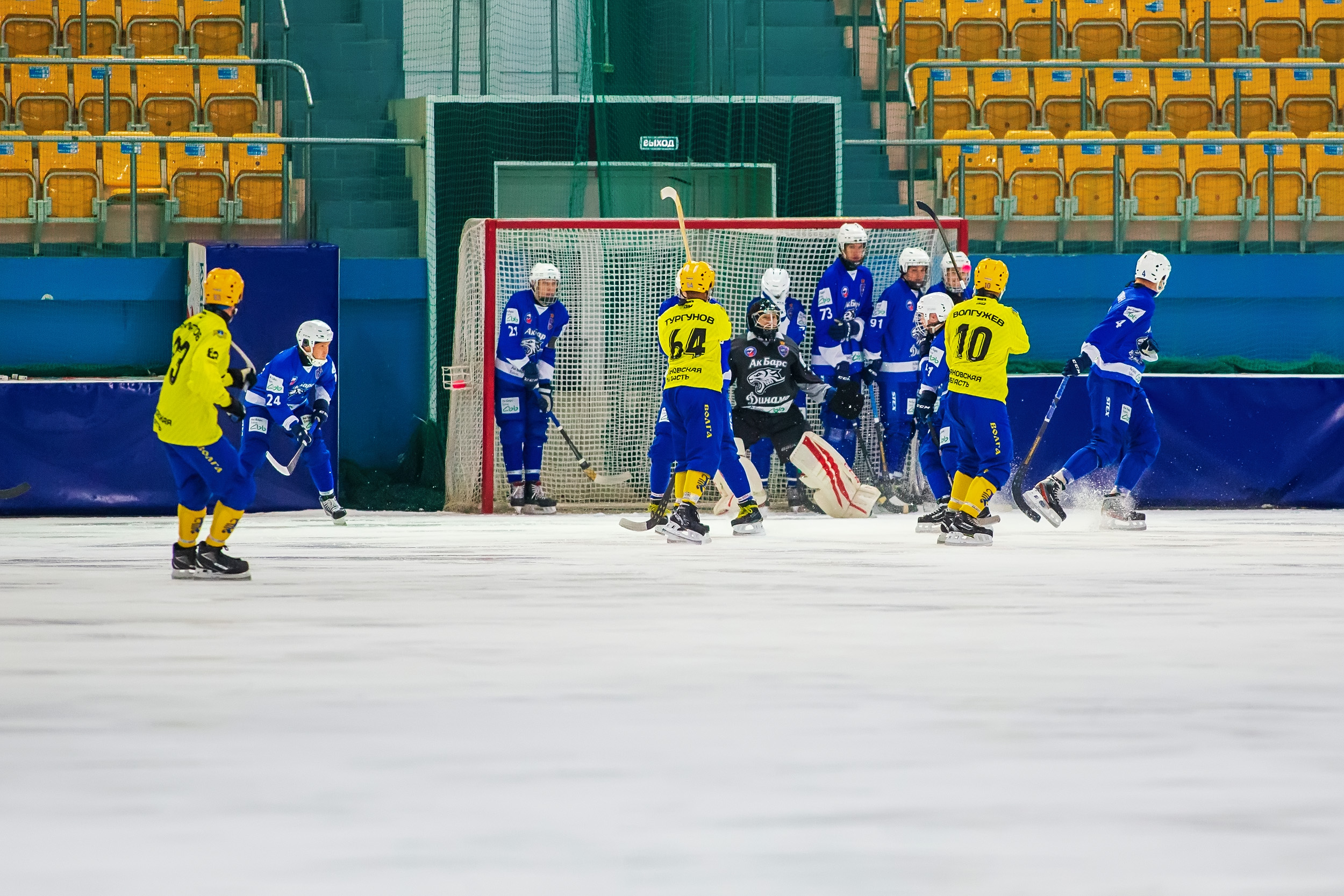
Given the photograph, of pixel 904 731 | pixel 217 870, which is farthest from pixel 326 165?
pixel 217 870

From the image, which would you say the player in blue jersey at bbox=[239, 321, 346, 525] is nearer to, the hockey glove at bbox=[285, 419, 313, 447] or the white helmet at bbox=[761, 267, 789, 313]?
the hockey glove at bbox=[285, 419, 313, 447]

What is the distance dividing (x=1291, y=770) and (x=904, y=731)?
77 centimetres

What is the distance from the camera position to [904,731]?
12.5ft

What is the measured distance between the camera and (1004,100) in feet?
48.2

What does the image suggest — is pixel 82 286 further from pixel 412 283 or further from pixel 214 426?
pixel 214 426

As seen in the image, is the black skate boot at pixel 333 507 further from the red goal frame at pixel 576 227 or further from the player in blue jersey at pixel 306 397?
the red goal frame at pixel 576 227

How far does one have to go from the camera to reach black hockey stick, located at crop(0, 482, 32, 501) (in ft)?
39.7

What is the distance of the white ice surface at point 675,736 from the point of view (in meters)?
2.71

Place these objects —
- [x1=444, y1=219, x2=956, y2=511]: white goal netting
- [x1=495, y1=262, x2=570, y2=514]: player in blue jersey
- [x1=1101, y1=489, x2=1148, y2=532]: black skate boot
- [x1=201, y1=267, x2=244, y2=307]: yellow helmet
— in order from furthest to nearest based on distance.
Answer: [x1=444, y1=219, x2=956, y2=511]: white goal netting → [x1=495, y1=262, x2=570, y2=514]: player in blue jersey → [x1=1101, y1=489, x2=1148, y2=532]: black skate boot → [x1=201, y1=267, x2=244, y2=307]: yellow helmet

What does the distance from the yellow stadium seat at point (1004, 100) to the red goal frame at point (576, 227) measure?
2068 mm

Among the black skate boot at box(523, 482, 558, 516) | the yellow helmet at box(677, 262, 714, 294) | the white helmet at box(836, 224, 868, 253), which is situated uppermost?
the white helmet at box(836, 224, 868, 253)

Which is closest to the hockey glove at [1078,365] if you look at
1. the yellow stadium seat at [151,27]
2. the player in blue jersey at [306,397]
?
the player in blue jersey at [306,397]

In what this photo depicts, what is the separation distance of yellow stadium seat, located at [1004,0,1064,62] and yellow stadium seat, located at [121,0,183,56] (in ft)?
21.7

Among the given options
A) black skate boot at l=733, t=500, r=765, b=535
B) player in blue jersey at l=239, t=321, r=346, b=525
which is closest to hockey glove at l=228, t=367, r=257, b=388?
black skate boot at l=733, t=500, r=765, b=535
